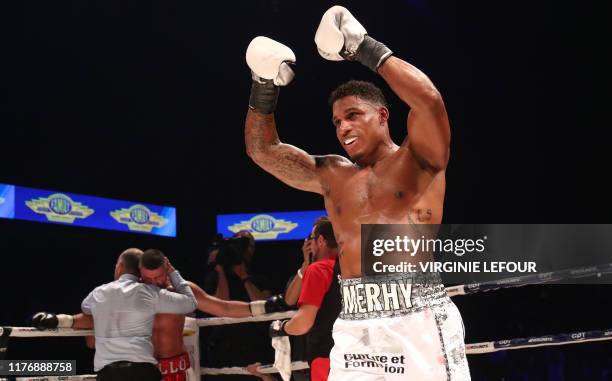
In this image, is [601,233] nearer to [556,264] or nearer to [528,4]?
[556,264]

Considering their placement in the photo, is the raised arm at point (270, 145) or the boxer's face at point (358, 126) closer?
the boxer's face at point (358, 126)

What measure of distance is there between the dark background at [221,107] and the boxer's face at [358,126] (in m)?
4.47

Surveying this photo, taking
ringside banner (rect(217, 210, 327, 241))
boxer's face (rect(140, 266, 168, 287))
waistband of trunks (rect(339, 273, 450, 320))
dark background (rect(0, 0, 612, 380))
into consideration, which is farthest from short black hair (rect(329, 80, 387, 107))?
ringside banner (rect(217, 210, 327, 241))

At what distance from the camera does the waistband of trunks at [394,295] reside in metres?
1.73

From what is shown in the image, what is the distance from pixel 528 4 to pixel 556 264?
9.92 feet

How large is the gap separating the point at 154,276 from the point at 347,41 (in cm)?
192

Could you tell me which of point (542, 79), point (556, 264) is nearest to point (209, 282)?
point (556, 264)

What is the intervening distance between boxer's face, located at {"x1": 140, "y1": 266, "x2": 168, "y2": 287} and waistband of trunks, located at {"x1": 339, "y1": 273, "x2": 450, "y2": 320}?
174 centimetres

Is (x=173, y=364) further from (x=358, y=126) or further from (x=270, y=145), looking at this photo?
(x=358, y=126)

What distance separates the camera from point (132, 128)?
937 centimetres

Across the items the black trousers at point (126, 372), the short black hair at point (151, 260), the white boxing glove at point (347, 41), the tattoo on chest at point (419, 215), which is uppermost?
the white boxing glove at point (347, 41)

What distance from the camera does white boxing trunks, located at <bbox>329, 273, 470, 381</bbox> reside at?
66.4 inches

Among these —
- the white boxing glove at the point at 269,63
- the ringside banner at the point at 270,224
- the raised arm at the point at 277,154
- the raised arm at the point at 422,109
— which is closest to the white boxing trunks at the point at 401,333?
the raised arm at the point at 422,109

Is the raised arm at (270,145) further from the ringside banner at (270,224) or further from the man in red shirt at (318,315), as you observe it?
the ringside banner at (270,224)
